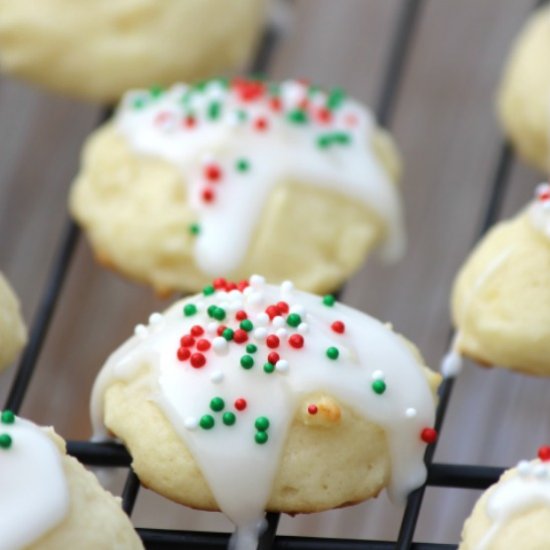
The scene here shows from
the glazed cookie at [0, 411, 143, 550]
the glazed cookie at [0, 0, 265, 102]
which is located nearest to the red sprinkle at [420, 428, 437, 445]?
the glazed cookie at [0, 411, 143, 550]

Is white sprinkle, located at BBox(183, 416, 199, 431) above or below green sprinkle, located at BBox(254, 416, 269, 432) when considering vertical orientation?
below

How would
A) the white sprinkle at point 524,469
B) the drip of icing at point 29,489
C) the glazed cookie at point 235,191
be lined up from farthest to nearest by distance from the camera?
the glazed cookie at point 235,191 < the white sprinkle at point 524,469 < the drip of icing at point 29,489

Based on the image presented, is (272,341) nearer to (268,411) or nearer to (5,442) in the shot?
(268,411)

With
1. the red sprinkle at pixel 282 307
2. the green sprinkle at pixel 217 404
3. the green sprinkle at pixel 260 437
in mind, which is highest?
the red sprinkle at pixel 282 307

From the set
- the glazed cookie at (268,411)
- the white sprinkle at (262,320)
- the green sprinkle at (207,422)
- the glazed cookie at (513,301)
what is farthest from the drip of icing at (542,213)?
the green sprinkle at (207,422)

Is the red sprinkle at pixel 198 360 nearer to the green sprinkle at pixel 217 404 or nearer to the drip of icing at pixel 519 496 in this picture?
the green sprinkle at pixel 217 404

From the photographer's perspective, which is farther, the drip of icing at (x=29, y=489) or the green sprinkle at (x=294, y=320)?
the green sprinkle at (x=294, y=320)

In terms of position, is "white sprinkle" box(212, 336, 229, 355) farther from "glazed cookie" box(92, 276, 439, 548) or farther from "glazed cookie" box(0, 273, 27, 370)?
"glazed cookie" box(0, 273, 27, 370)

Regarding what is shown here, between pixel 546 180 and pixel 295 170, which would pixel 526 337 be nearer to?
pixel 295 170
